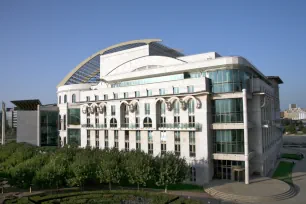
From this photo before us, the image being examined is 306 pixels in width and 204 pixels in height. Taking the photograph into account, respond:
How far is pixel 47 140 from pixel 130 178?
38.6 m

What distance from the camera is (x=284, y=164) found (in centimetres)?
5169

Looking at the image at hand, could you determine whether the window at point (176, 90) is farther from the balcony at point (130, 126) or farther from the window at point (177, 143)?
the balcony at point (130, 126)

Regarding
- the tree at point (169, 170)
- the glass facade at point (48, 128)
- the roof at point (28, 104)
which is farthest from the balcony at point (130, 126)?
the roof at point (28, 104)

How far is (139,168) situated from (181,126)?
10559mm

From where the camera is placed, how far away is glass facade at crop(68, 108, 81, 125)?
5734 cm

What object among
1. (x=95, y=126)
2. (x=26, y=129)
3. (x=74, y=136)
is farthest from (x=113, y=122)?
(x=26, y=129)

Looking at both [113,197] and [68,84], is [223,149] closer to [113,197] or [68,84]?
[113,197]

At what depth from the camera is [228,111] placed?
A: 3612 cm

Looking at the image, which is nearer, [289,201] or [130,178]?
[289,201]

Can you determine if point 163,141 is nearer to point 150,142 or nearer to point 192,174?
point 150,142

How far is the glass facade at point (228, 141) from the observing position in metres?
35.4

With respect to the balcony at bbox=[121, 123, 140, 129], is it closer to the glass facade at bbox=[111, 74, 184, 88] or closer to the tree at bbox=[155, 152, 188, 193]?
the glass facade at bbox=[111, 74, 184, 88]

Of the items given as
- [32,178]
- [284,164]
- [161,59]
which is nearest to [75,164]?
[32,178]

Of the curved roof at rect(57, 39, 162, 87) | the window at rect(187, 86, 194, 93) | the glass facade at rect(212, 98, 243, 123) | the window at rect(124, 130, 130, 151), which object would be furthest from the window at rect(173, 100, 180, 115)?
the curved roof at rect(57, 39, 162, 87)
